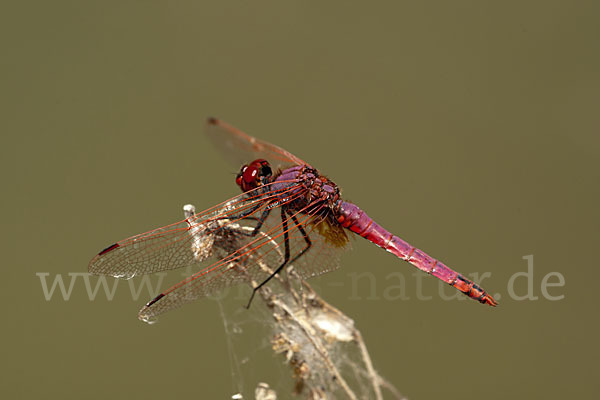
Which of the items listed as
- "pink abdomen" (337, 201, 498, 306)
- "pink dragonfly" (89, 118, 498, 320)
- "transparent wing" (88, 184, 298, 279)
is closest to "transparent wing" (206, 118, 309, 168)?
"pink dragonfly" (89, 118, 498, 320)

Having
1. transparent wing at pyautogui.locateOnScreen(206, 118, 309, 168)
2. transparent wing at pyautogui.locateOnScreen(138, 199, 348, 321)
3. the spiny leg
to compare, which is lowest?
transparent wing at pyautogui.locateOnScreen(138, 199, 348, 321)

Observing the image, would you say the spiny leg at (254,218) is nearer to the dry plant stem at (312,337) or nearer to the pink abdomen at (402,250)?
the dry plant stem at (312,337)

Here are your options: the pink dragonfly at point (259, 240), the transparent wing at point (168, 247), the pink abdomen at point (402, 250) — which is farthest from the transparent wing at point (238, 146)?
the transparent wing at point (168, 247)

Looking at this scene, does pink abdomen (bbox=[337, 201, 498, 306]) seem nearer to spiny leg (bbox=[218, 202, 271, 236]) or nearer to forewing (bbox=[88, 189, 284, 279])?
spiny leg (bbox=[218, 202, 271, 236])

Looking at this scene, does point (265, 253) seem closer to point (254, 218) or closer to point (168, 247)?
point (254, 218)

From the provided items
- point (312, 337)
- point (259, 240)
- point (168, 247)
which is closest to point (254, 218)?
point (259, 240)
